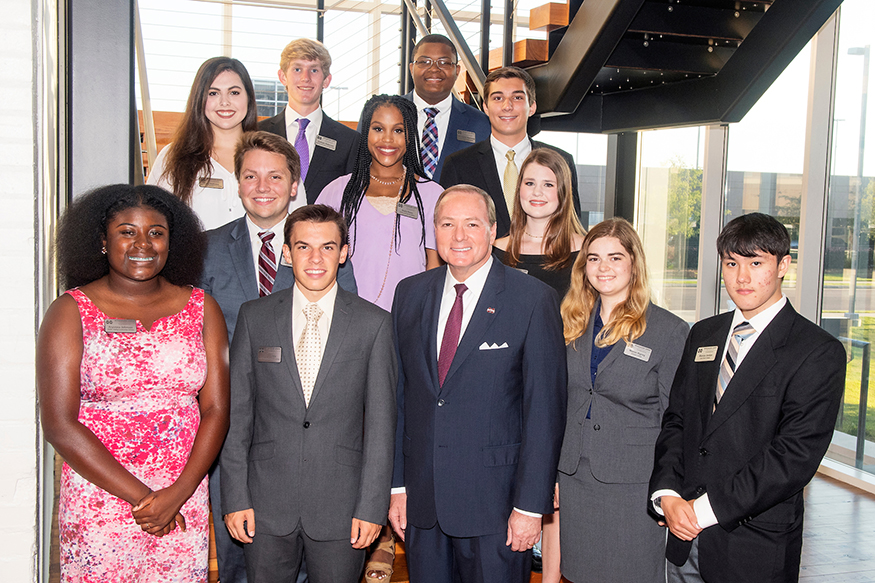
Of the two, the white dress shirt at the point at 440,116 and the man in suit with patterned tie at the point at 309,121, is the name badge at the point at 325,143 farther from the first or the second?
the white dress shirt at the point at 440,116

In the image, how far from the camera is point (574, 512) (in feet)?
7.52

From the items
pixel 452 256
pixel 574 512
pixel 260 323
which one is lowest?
pixel 574 512

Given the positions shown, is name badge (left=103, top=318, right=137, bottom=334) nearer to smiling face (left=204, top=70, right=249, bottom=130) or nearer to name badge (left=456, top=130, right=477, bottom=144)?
smiling face (left=204, top=70, right=249, bottom=130)

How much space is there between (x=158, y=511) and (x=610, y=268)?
1573 mm

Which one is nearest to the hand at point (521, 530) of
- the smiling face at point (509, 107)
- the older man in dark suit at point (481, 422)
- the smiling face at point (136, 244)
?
the older man in dark suit at point (481, 422)

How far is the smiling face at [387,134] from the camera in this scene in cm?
275

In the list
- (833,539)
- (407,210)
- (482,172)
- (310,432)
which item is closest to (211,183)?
(407,210)

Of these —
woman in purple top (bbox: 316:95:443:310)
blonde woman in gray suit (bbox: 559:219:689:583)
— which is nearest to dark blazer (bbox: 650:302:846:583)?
blonde woman in gray suit (bbox: 559:219:689:583)

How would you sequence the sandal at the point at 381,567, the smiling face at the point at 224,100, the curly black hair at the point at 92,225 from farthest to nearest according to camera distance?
the smiling face at the point at 224,100 < the sandal at the point at 381,567 < the curly black hair at the point at 92,225

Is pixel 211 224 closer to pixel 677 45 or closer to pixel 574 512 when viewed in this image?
pixel 574 512

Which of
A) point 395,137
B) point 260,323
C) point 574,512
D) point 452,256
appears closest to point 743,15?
point 395,137

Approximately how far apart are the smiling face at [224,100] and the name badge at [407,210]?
2.63 feet

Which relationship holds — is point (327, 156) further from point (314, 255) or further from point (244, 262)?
point (314, 255)

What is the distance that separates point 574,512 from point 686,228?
4.41 metres
